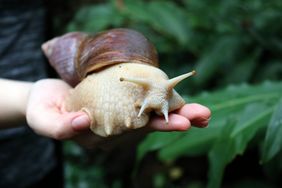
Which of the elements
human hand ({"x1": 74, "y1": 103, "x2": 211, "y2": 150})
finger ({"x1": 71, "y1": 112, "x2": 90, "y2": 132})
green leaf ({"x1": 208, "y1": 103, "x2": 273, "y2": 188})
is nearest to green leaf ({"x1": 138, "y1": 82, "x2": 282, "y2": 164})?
green leaf ({"x1": 208, "y1": 103, "x2": 273, "y2": 188})

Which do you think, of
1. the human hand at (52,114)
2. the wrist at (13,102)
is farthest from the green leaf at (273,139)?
→ the wrist at (13,102)

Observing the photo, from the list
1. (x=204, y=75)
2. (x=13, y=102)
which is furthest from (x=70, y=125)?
(x=204, y=75)

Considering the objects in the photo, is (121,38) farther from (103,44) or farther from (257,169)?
(257,169)

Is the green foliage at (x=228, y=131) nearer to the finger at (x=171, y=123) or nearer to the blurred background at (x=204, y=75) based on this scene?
the blurred background at (x=204, y=75)

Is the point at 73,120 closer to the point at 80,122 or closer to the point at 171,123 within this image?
the point at 80,122

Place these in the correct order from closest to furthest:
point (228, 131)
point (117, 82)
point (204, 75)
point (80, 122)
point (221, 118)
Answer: point (80, 122) → point (117, 82) → point (228, 131) → point (221, 118) → point (204, 75)

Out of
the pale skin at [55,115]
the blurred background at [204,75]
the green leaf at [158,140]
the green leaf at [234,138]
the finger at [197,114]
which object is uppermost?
the finger at [197,114]

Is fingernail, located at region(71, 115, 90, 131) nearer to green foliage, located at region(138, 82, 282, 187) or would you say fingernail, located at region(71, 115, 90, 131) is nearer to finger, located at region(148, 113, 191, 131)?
finger, located at region(148, 113, 191, 131)
